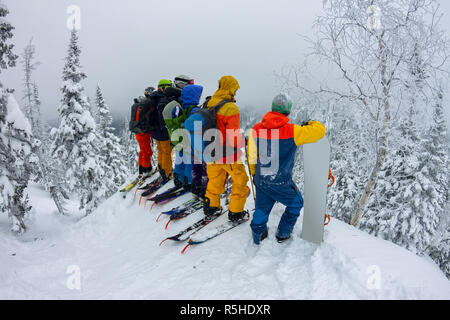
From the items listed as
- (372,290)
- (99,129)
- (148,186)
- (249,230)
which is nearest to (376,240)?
(372,290)

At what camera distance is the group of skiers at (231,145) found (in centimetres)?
364

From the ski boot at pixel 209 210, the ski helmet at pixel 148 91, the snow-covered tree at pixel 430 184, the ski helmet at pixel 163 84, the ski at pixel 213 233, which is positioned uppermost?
the ski helmet at pixel 163 84

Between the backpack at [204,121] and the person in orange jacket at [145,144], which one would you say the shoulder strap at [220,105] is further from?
the person in orange jacket at [145,144]

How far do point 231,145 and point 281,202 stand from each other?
1.53 meters

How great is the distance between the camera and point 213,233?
4.74 meters

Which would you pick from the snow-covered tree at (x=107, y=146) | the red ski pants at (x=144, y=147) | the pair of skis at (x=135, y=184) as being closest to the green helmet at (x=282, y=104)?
the red ski pants at (x=144, y=147)

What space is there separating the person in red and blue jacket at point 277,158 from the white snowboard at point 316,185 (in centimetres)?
29

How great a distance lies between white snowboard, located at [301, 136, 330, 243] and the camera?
4.00 m

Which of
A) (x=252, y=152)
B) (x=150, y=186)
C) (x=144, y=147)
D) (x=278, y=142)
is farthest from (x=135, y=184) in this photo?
(x=278, y=142)

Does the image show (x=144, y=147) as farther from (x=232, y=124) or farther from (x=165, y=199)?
(x=232, y=124)

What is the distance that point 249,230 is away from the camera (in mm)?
4770

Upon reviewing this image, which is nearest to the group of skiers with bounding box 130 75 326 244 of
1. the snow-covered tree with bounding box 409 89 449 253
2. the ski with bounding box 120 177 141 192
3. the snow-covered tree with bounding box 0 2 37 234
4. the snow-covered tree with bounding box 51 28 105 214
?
the ski with bounding box 120 177 141 192

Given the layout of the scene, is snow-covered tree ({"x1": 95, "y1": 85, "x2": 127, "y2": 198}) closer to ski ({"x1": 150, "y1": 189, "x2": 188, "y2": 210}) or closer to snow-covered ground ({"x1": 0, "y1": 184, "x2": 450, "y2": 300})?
ski ({"x1": 150, "y1": 189, "x2": 188, "y2": 210})
